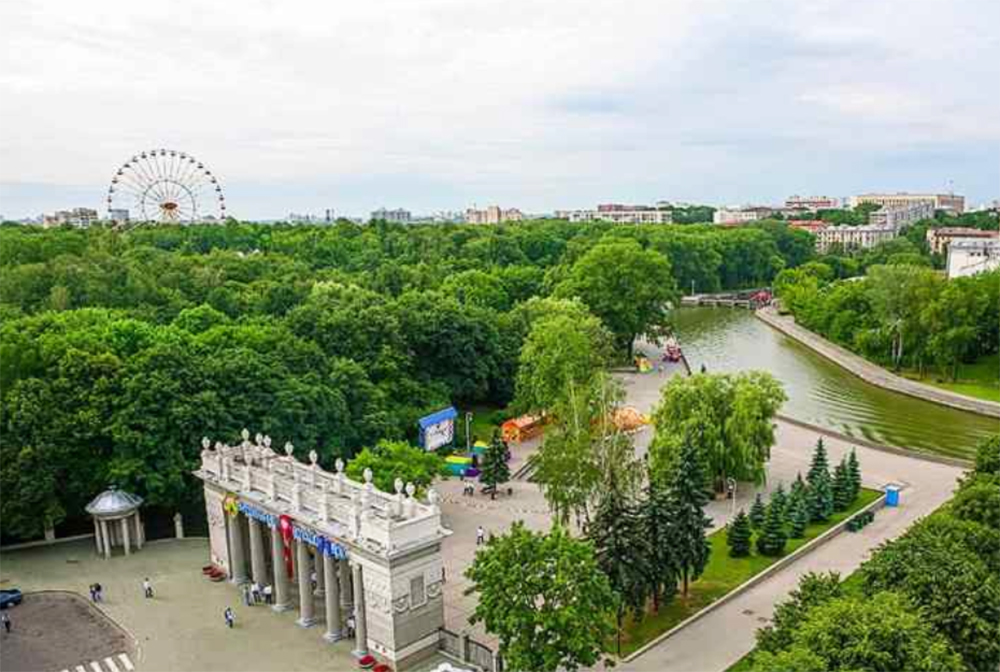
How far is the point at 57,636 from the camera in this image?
80.9 ft

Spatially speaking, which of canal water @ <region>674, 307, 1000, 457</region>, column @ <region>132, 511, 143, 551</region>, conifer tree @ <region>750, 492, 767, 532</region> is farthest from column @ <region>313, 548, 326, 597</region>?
canal water @ <region>674, 307, 1000, 457</region>

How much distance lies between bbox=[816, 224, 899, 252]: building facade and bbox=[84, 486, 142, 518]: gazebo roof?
14488cm

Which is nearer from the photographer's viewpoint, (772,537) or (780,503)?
(772,537)

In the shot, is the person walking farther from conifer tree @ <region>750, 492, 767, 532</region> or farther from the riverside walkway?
the riverside walkway

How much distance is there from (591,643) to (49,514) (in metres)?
21.6

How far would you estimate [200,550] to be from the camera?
30672 mm

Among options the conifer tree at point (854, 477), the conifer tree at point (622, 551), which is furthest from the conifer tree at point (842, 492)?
the conifer tree at point (622, 551)

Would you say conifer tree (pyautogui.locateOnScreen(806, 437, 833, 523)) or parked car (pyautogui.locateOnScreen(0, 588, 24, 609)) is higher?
conifer tree (pyautogui.locateOnScreen(806, 437, 833, 523))

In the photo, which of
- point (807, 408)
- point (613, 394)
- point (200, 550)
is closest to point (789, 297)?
point (807, 408)

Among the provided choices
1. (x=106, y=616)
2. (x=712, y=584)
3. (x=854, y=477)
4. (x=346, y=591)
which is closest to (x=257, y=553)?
(x=346, y=591)

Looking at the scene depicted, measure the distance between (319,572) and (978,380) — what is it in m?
49.9

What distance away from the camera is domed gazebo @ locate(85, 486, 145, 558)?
29484mm

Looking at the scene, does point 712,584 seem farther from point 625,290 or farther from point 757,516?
point 625,290

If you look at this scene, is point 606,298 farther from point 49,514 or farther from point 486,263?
point 49,514
